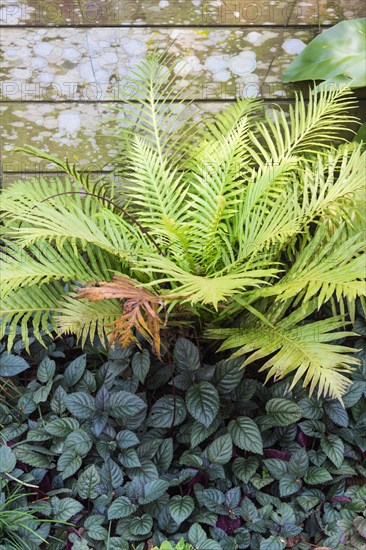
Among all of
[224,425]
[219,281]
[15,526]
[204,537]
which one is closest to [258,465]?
[224,425]

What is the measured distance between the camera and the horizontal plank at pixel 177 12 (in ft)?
7.73

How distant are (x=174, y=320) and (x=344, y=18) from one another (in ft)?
4.94

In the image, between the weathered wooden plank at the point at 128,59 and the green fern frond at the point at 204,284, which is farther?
the weathered wooden plank at the point at 128,59

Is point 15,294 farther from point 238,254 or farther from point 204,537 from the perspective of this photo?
point 204,537

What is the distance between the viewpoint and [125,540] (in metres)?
1.61

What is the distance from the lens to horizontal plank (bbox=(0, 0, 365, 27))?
2355 mm

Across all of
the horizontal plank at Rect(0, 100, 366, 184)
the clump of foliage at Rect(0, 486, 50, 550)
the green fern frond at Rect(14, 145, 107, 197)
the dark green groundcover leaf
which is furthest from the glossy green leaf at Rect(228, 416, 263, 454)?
the dark green groundcover leaf

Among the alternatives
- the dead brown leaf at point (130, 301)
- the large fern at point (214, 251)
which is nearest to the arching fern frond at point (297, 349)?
the large fern at point (214, 251)

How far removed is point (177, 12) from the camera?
2379 millimetres

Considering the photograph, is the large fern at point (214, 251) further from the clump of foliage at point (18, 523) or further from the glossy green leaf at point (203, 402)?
the clump of foliage at point (18, 523)

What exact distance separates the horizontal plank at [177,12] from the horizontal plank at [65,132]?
0.33m

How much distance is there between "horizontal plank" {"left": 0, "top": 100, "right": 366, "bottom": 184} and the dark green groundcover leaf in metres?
0.19

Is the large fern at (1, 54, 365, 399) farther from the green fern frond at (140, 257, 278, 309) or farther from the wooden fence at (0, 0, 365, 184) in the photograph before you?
the wooden fence at (0, 0, 365, 184)

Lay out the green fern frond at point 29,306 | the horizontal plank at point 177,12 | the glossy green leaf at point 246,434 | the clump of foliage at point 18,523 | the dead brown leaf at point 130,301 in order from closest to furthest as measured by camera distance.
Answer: the dead brown leaf at point 130,301, the clump of foliage at point 18,523, the glossy green leaf at point 246,434, the green fern frond at point 29,306, the horizontal plank at point 177,12
